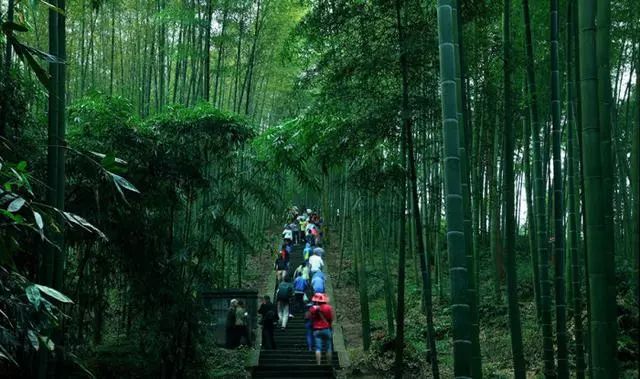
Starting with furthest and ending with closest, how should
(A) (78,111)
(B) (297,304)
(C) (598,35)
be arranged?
(B) (297,304) → (A) (78,111) → (C) (598,35)

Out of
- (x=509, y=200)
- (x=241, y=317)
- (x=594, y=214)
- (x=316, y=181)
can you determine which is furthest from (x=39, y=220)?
(x=241, y=317)

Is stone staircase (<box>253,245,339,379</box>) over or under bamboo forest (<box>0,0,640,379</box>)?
under

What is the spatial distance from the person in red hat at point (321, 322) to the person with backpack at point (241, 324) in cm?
163

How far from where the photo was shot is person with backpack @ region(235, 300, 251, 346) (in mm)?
8836

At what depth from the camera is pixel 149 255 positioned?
684cm

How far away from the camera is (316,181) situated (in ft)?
26.1

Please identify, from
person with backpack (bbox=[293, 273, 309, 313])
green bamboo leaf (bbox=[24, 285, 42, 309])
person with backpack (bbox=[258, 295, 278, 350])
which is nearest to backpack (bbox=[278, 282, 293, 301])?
person with backpack (bbox=[258, 295, 278, 350])

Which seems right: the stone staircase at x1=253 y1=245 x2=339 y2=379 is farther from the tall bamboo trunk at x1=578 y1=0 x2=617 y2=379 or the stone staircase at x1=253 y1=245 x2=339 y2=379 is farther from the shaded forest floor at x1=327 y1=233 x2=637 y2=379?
the tall bamboo trunk at x1=578 y1=0 x2=617 y2=379

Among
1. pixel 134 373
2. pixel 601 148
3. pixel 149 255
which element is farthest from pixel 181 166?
pixel 601 148

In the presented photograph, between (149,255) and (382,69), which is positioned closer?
(382,69)

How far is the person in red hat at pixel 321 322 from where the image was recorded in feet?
24.0

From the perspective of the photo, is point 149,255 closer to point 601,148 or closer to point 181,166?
point 181,166

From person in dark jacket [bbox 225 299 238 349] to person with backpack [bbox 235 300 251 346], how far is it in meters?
0.04

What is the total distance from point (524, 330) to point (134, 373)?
505 cm
